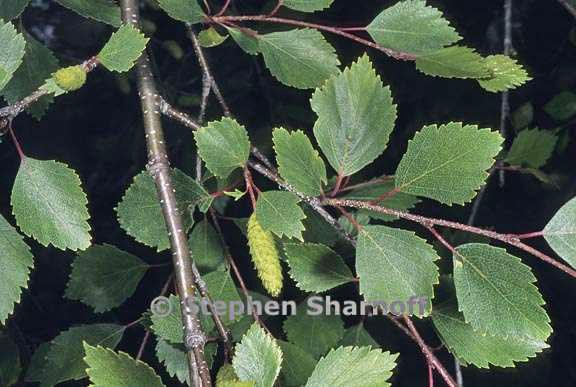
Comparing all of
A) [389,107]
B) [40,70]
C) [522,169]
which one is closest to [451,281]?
[389,107]

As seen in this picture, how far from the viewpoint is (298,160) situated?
0.60 meters

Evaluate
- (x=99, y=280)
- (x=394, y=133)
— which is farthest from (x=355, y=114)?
(x=394, y=133)

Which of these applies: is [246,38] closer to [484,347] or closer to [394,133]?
[484,347]

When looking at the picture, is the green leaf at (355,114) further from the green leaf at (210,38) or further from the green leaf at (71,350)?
the green leaf at (71,350)

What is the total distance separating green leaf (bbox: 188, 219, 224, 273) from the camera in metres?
0.77

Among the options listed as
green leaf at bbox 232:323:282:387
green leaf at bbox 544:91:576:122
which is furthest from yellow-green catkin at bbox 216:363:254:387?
green leaf at bbox 544:91:576:122

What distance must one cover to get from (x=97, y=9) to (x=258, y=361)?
0.38 metres

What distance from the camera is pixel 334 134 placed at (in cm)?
61

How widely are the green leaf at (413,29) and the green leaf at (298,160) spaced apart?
0.44ft

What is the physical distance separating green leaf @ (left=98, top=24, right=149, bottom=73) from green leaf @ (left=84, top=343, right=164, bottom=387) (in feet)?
0.74

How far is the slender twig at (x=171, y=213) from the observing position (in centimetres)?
52

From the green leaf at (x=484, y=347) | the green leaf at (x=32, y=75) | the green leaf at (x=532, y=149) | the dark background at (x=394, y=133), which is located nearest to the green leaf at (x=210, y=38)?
the green leaf at (x=32, y=75)

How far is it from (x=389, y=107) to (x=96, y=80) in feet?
3.19

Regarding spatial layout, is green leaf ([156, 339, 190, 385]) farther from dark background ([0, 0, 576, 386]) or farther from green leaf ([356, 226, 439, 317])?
dark background ([0, 0, 576, 386])
